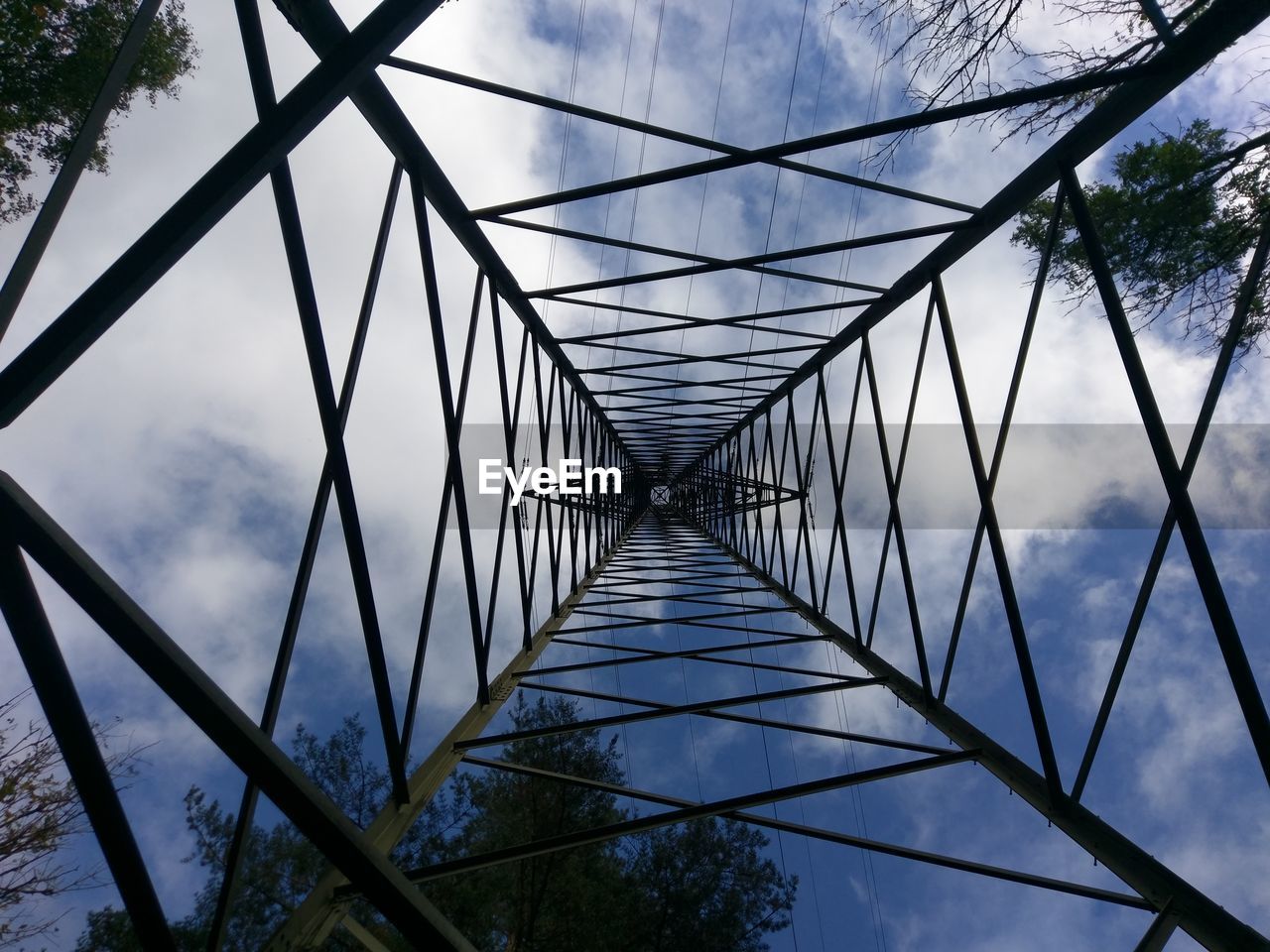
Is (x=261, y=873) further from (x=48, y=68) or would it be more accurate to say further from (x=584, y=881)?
(x=48, y=68)

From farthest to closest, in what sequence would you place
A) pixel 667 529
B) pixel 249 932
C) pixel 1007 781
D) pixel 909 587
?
pixel 667 529 → pixel 249 932 → pixel 909 587 → pixel 1007 781

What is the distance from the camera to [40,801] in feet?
26.3

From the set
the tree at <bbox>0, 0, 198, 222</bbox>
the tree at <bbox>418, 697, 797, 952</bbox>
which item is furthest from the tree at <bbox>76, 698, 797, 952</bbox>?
the tree at <bbox>0, 0, 198, 222</bbox>

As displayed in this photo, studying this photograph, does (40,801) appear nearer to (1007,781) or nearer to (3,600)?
(3,600)

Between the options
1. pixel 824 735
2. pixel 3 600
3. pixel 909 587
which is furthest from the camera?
pixel 909 587

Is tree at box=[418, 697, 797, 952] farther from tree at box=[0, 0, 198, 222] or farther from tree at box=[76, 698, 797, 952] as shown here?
tree at box=[0, 0, 198, 222]

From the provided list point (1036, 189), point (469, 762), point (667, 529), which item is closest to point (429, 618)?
point (469, 762)

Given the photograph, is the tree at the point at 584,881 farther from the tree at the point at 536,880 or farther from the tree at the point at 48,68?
the tree at the point at 48,68

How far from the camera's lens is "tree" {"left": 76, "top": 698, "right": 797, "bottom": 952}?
8562 millimetres

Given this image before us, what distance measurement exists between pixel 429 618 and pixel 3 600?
8.72ft

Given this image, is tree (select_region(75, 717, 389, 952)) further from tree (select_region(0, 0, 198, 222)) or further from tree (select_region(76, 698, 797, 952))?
tree (select_region(0, 0, 198, 222))

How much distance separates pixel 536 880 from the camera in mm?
9352

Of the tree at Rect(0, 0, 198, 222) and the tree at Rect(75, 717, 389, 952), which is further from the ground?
the tree at Rect(0, 0, 198, 222)

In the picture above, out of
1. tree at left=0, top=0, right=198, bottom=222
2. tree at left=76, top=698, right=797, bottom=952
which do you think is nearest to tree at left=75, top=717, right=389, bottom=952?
tree at left=76, top=698, right=797, bottom=952
